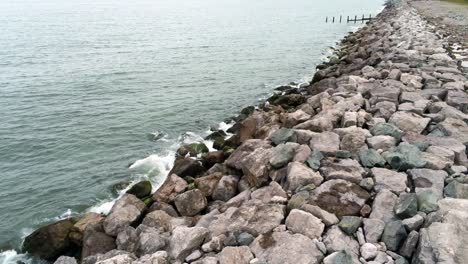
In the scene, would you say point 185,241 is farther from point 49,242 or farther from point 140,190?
point 140,190

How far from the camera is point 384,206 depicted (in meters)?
6.92

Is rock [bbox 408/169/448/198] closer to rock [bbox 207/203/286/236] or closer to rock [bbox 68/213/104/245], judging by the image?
rock [bbox 207/203/286/236]

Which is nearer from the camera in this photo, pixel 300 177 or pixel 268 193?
pixel 300 177

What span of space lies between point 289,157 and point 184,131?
1009 cm

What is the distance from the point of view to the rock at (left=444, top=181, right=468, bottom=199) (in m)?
6.85

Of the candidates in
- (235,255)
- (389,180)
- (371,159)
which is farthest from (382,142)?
(235,255)

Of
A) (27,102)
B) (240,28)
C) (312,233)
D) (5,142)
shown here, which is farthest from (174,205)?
(240,28)

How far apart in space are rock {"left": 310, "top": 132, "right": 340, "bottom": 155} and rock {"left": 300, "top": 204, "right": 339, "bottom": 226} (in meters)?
2.56

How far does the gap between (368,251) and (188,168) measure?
779 centimetres

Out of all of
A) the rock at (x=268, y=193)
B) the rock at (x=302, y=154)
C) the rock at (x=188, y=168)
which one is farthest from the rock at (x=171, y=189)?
the rock at (x=302, y=154)

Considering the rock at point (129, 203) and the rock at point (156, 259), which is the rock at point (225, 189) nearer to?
the rock at point (129, 203)

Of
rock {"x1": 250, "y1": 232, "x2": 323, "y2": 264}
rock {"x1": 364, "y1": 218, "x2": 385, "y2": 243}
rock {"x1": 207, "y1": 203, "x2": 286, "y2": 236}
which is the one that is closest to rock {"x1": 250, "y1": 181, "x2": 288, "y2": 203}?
rock {"x1": 207, "y1": 203, "x2": 286, "y2": 236}

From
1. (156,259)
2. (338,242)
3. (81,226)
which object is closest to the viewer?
(338,242)

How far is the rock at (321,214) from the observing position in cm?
674
